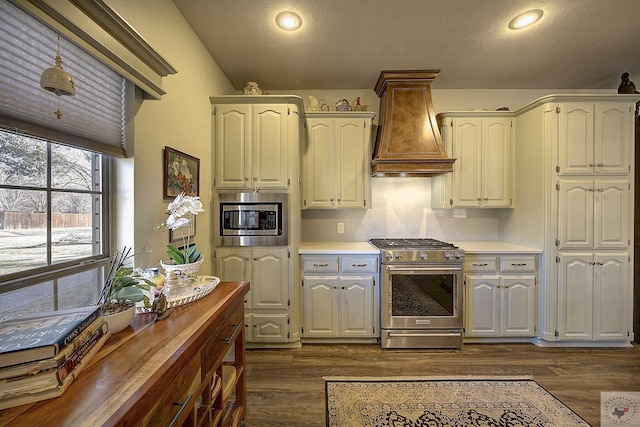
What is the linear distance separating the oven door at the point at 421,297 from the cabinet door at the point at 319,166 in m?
0.97

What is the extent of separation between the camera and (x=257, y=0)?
5.55 ft

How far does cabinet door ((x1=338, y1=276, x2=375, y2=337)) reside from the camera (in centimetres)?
244

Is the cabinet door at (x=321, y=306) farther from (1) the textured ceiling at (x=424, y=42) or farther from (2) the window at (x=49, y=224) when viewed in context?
(1) the textured ceiling at (x=424, y=42)

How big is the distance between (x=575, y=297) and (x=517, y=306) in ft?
1.64

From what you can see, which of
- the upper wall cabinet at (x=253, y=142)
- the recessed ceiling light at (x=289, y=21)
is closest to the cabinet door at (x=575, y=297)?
the upper wall cabinet at (x=253, y=142)

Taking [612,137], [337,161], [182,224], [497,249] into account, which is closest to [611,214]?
[612,137]

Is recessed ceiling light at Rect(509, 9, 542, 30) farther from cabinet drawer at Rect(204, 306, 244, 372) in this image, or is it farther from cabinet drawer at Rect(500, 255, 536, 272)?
cabinet drawer at Rect(204, 306, 244, 372)

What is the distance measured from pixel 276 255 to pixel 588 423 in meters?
Answer: 2.41

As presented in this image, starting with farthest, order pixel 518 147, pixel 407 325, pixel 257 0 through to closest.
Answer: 1. pixel 518 147
2. pixel 407 325
3. pixel 257 0

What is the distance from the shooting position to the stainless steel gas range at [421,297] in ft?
7.78

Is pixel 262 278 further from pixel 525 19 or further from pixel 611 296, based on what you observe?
pixel 611 296

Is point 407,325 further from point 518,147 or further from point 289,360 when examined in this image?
point 518,147

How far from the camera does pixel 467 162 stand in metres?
2.73

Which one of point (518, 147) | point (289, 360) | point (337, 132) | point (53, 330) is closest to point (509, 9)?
point (518, 147)
